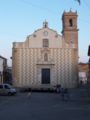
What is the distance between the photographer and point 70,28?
9894cm

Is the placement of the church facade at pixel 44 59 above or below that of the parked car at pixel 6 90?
above

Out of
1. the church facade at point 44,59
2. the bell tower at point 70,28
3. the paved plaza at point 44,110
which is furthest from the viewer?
the bell tower at point 70,28

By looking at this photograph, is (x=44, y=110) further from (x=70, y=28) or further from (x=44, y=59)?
(x=70, y=28)

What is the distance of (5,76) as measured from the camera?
11119 cm

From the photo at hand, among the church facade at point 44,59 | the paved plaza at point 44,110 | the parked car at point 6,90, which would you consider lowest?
the paved plaza at point 44,110

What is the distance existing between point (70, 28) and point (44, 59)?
11136 mm

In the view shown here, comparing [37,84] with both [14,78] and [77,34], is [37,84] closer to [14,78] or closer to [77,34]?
[14,78]

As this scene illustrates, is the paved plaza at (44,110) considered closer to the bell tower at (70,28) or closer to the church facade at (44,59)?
the church facade at (44,59)

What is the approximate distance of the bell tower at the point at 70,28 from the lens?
9881 cm

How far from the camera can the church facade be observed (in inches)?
3583

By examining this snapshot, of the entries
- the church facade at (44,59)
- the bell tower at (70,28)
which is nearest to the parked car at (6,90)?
the church facade at (44,59)

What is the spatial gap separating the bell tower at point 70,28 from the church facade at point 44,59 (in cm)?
555

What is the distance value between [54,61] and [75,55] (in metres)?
4.61

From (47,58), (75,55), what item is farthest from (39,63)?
(75,55)
